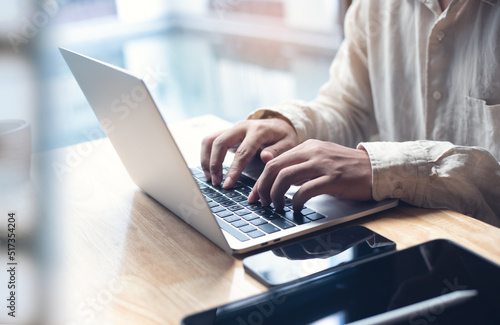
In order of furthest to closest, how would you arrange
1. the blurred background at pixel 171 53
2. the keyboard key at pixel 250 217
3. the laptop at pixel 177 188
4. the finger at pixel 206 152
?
1. the blurred background at pixel 171 53
2. the finger at pixel 206 152
3. the keyboard key at pixel 250 217
4. the laptop at pixel 177 188

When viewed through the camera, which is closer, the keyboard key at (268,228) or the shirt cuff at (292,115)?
the keyboard key at (268,228)

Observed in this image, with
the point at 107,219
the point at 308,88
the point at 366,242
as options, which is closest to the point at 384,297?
the point at 366,242

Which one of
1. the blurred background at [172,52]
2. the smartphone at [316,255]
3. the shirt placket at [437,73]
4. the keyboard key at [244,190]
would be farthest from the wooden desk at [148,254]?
the blurred background at [172,52]

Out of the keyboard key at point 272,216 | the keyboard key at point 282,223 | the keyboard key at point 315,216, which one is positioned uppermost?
the keyboard key at point 315,216

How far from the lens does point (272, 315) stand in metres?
0.59

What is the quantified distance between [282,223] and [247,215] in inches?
2.3

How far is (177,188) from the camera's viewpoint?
2.48ft

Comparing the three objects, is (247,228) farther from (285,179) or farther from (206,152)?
(206,152)

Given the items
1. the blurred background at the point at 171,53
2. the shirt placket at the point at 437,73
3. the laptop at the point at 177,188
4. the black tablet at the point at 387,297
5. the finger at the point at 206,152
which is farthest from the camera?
the blurred background at the point at 171,53

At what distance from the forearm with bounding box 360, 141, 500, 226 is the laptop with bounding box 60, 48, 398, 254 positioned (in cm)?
3

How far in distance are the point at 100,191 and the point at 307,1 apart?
5.27 meters

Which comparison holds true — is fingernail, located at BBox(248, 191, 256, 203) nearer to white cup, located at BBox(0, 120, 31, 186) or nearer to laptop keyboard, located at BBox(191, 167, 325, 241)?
laptop keyboard, located at BBox(191, 167, 325, 241)

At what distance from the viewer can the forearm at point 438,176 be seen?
2.68ft

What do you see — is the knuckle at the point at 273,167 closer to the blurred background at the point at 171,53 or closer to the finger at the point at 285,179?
the finger at the point at 285,179
